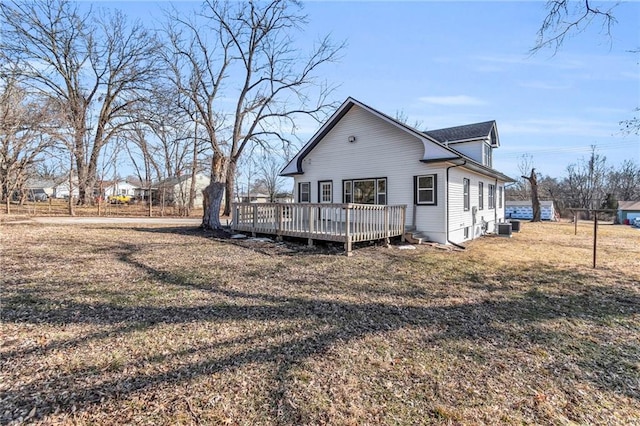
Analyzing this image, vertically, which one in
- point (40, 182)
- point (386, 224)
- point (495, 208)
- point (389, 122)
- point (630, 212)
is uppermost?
point (389, 122)

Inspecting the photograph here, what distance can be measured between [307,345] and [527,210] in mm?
45685

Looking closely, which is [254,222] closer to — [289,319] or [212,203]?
[212,203]

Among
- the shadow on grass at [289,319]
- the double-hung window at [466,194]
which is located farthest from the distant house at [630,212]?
the shadow on grass at [289,319]

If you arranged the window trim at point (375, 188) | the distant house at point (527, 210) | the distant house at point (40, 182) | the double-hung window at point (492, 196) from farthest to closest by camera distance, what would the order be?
the distant house at point (527, 210), the distant house at point (40, 182), the double-hung window at point (492, 196), the window trim at point (375, 188)

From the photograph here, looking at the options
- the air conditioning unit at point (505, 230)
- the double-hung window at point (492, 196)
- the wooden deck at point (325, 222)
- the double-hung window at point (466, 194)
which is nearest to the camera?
the wooden deck at point (325, 222)

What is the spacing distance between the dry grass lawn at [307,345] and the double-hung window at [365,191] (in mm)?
5789

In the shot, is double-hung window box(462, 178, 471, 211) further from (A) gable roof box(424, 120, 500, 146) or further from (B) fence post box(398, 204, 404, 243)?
(A) gable roof box(424, 120, 500, 146)

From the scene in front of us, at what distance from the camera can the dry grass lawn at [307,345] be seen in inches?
98.8

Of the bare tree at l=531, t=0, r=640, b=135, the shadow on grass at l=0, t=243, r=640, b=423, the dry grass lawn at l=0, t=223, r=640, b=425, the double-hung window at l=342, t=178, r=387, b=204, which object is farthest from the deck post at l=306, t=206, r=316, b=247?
the bare tree at l=531, t=0, r=640, b=135

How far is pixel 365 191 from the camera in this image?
1300 centimetres

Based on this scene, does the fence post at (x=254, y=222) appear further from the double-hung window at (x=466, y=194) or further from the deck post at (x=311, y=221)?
the double-hung window at (x=466, y=194)

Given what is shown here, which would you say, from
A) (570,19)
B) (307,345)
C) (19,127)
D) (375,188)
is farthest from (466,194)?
(19,127)

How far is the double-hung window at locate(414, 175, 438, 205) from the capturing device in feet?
36.8

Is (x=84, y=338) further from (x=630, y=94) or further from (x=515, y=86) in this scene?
(x=630, y=94)
